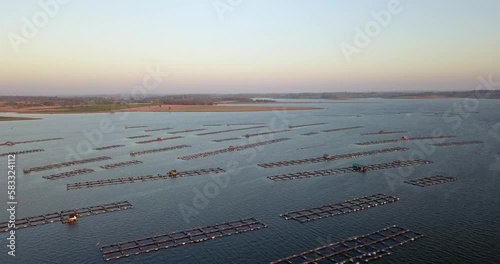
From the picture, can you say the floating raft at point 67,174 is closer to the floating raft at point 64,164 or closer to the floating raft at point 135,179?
the floating raft at point 135,179

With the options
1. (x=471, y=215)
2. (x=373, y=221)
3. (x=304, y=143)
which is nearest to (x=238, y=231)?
(x=373, y=221)

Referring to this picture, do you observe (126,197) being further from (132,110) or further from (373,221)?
(132,110)

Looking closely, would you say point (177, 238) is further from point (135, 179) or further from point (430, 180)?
point (430, 180)

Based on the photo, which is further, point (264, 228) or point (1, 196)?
point (1, 196)

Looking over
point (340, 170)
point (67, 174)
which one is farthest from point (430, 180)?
point (67, 174)

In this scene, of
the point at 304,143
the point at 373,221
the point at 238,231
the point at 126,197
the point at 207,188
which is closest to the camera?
the point at 238,231

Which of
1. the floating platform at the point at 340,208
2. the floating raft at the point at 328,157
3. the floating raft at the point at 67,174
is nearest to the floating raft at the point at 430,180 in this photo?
the floating platform at the point at 340,208
